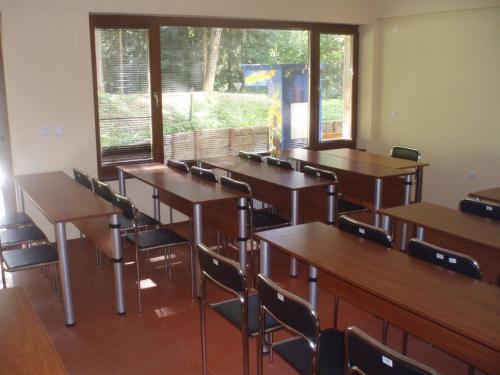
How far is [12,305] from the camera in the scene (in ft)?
8.09

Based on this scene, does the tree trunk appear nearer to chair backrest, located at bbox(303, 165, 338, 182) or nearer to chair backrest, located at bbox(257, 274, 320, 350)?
chair backrest, located at bbox(303, 165, 338, 182)

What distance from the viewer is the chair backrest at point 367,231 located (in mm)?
3166

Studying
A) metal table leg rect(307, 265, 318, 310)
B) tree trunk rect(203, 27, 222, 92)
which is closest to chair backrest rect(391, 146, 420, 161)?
tree trunk rect(203, 27, 222, 92)

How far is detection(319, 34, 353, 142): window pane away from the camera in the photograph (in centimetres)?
763

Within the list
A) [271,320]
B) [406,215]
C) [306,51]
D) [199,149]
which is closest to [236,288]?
[271,320]

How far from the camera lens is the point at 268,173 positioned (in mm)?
5387

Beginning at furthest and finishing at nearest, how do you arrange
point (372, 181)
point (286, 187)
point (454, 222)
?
1. point (372, 181)
2. point (286, 187)
3. point (454, 222)

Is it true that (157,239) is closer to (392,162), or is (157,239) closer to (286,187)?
(286,187)

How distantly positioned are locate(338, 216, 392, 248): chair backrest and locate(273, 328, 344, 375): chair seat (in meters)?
0.66

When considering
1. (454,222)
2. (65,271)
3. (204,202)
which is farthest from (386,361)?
(65,271)

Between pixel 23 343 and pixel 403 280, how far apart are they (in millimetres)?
1680

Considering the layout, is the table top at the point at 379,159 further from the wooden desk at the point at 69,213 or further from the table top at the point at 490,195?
the wooden desk at the point at 69,213

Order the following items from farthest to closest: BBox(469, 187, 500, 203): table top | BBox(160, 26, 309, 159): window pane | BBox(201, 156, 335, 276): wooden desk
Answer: BBox(160, 26, 309, 159): window pane, BBox(201, 156, 335, 276): wooden desk, BBox(469, 187, 500, 203): table top

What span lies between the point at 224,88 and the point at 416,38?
2.58 m
